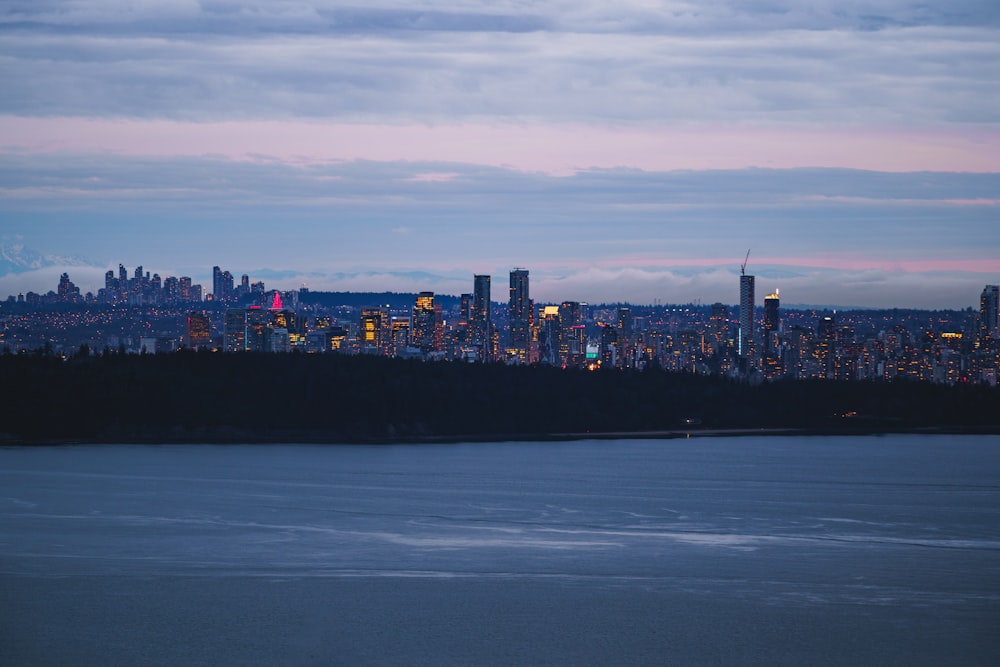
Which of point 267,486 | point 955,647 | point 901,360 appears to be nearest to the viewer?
point 955,647

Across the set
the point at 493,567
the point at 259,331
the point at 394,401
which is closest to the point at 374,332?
the point at 259,331

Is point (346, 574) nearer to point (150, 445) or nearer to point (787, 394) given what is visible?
point (150, 445)

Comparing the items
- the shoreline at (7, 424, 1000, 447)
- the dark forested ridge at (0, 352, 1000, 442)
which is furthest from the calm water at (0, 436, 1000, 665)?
the dark forested ridge at (0, 352, 1000, 442)

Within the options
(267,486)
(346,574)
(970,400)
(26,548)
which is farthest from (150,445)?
(970,400)

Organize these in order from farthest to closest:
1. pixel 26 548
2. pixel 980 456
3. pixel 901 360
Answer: pixel 901 360 → pixel 980 456 → pixel 26 548

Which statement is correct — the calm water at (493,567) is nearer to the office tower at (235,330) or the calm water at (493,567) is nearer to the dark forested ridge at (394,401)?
the dark forested ridge at (394,401)

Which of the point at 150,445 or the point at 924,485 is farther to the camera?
the point at 150,445

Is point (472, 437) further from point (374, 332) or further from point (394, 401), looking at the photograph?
point (374, 332)

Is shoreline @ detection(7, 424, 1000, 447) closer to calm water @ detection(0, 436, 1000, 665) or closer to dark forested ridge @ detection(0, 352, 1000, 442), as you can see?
dark forested ridge @ detection(0, 352, 1000, 442)
